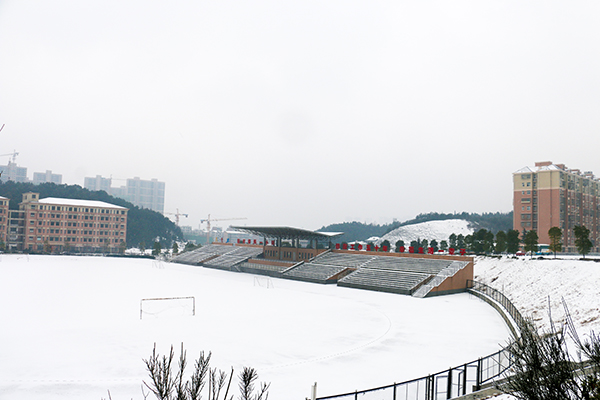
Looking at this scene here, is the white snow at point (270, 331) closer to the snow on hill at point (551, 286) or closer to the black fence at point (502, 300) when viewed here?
the snow on hill at point (551, 286)

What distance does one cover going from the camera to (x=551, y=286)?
126 feet

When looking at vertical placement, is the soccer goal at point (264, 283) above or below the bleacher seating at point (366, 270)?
below

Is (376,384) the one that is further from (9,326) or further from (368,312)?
(9,326)

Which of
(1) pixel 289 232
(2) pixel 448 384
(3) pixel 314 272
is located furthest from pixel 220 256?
(2) pixel 448 384

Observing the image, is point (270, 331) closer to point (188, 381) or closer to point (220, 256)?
point (188, 381)

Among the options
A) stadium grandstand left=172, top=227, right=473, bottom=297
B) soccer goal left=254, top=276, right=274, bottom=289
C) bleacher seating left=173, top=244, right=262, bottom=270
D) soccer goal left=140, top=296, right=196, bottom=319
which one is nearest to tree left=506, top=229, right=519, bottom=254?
stadium grandstand left=172, top=227, right=473, bottom=297

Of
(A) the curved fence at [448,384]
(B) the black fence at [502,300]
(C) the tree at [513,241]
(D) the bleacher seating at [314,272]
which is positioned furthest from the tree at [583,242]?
(A) the curved fence at [448,384]

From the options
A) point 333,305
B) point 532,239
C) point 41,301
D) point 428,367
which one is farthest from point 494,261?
point 41,301

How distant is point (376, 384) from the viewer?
16141mm

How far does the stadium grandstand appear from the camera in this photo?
4894 centimetres

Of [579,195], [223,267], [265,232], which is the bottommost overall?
[223,267]

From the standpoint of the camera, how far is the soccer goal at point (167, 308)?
3037 centimetres

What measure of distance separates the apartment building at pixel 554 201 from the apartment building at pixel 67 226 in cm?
12322

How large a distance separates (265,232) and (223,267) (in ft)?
36.6
